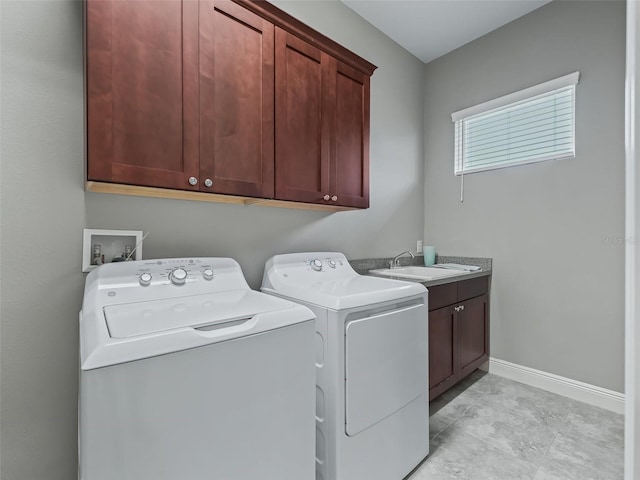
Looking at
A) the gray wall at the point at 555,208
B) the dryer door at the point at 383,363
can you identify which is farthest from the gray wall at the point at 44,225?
the gray wall at the point at 555,208

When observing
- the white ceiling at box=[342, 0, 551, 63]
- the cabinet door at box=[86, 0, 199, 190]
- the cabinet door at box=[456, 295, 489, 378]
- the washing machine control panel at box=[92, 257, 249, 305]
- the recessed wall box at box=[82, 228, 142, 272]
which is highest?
the white ceiling at box=[342, 0, 551, 63]

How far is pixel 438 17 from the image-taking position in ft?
7.94

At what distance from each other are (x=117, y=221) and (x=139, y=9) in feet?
2.71

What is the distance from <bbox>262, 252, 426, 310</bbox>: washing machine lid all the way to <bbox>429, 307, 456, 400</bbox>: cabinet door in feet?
1.81

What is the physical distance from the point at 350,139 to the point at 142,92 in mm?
1140

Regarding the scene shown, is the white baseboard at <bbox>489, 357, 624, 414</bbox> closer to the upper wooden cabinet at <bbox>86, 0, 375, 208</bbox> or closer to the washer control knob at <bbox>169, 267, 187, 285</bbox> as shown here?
the upper wooden cabinet at <bbox>86, 0, 375, 208</bbox>

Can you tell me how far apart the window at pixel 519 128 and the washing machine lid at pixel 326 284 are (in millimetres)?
1704

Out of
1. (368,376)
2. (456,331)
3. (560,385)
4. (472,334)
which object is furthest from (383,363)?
(560,385)

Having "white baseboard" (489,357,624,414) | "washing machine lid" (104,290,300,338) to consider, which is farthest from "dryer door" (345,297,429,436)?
"white baseboard" (489,357,624,414)

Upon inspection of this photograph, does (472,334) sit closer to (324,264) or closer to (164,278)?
(324,264)

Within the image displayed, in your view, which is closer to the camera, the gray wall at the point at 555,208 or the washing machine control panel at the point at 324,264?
the washing machine control panel at the point at 324,264

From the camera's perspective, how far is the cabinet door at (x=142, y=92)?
39.3 inches

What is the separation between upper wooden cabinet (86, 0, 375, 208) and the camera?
1029 millimetres

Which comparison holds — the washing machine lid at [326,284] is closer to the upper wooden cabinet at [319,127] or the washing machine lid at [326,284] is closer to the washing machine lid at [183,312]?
the washing machine lid at [183,312]
